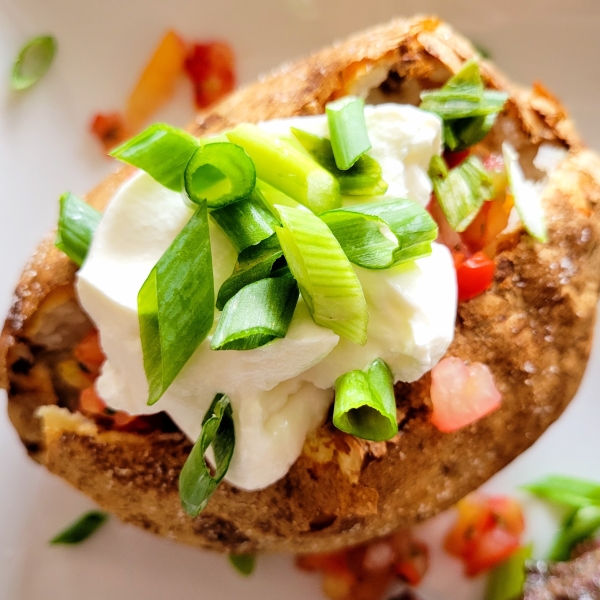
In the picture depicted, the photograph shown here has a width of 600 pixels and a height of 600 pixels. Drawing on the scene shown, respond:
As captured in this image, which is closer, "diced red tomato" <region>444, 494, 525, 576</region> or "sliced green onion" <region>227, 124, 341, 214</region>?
"sliced green onion" <region>227, 124, 341, 214</region>

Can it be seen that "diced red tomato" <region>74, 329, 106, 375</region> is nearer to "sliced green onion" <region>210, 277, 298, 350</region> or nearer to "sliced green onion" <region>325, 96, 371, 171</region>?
"sliced green onion" <region>210, 277, 298, 350</region>

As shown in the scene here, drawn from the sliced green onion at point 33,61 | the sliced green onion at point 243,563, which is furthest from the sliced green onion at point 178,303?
the sliced green onion at point 33,61

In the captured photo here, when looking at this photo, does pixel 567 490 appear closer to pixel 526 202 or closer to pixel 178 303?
pixel 526 202

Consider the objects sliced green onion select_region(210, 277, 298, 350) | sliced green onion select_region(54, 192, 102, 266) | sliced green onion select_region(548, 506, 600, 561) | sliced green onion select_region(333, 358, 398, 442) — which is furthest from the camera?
sliced green onion select_region(548, 506, 600, 561)

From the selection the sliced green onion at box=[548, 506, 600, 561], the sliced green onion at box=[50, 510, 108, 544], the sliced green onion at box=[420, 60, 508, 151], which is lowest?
the sliced green onion at box=[548, 506, 600, 561]

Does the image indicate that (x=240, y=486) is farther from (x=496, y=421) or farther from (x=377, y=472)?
(x=496, y=421)

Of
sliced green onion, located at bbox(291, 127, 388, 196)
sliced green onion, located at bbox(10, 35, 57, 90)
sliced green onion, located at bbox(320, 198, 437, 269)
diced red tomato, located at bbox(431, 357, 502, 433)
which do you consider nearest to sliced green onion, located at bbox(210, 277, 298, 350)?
sliced green onion, located at bbox(320, 198, 437, 269)
